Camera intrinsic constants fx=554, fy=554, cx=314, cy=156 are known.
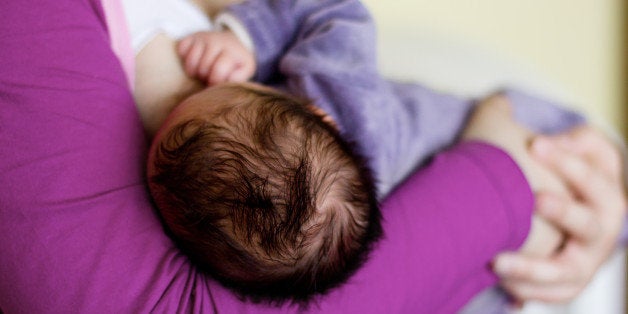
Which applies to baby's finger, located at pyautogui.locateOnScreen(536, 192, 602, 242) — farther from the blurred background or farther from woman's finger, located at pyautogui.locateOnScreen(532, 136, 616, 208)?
the blurred background

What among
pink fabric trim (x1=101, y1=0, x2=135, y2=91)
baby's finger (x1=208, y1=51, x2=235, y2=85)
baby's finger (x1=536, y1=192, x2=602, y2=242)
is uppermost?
pink fabric trim (x1=101, y1=0, x2=135, y2=91)

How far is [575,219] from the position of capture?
76 cm

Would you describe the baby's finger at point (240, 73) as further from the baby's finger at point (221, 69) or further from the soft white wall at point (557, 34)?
the soft white wall at point (557, 34)

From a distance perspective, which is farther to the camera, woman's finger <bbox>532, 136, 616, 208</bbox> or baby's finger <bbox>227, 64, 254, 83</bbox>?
woman's finger <bbox>532, 136, 616, 208</bbox>

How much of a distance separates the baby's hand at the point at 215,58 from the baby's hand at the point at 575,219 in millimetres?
419

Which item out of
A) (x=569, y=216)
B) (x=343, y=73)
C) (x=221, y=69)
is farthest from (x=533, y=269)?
(x=221, y=69)

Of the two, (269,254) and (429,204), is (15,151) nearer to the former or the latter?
(269,254)

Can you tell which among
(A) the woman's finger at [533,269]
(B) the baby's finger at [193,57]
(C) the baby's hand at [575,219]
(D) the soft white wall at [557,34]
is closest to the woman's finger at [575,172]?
(C) the baby's hand at [575,219]

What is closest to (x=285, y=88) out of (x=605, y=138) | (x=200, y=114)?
(x=200, y=114)

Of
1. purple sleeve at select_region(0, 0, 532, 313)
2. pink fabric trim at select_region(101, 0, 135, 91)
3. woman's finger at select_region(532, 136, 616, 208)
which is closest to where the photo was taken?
purple sleeve at select_region(0, 0, 532, 313)

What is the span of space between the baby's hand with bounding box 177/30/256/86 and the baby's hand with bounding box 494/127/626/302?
419mm

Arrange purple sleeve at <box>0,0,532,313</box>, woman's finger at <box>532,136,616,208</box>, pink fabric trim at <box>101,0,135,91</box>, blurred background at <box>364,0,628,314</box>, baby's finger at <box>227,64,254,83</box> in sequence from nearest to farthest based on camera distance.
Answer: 1. purple sleeve at <box>0,0,532,313</box>
2. pink fabric trim at <box>101,0,135,91</box>
3. baby's finger at <box>227,64,254,83</box>
4. woman's finger at <box>532,136,616,208</box>
5. blurred background at <box>364,0,628,314</box>

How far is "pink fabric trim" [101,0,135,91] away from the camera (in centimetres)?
57

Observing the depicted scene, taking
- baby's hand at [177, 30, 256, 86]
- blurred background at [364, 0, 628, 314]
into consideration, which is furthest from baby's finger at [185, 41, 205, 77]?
blurred background at [364, 0, 628, 314]
